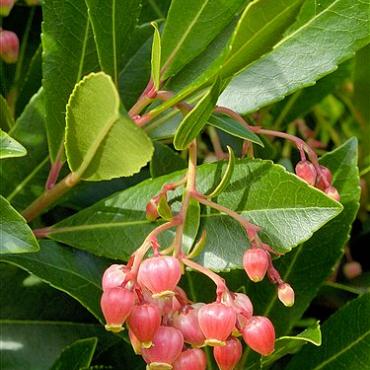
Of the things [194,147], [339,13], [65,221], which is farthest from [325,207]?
[65,221]

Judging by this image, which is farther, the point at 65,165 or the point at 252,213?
the point at 65,165

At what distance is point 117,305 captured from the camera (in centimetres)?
94

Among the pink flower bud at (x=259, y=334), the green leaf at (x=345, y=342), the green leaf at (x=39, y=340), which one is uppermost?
the pink flower bud at (x=259, y=334)

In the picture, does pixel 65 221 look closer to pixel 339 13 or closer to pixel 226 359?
pixel 226 359

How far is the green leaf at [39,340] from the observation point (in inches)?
48.7

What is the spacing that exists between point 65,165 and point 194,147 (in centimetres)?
28

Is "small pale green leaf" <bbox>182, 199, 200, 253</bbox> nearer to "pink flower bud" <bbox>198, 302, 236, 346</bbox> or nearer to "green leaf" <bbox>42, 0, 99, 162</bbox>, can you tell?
"pink flower bud" <bbox>198, 302, 236, 346</bbox>

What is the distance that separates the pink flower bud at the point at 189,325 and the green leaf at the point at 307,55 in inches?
12.2

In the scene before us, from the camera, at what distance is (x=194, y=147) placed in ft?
3.51

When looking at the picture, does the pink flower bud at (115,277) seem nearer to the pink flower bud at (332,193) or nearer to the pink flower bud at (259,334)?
the pink flower bud at (259,334)

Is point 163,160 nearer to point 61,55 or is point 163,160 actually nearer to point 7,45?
point 61,55

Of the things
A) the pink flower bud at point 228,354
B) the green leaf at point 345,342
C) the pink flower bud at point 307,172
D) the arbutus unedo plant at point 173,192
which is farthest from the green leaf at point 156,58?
the green leaf at point 345,342

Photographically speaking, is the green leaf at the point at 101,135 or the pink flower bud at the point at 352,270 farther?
the pink flower bud at the point at 352,270

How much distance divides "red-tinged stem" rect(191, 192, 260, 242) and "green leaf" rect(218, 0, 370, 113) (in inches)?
7.4
